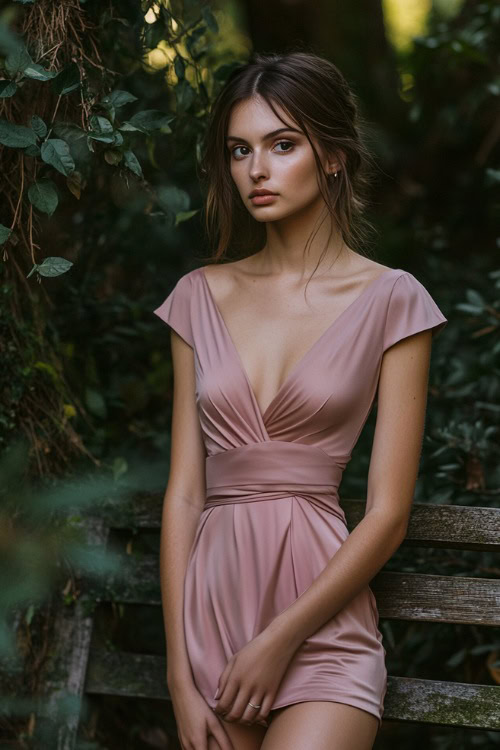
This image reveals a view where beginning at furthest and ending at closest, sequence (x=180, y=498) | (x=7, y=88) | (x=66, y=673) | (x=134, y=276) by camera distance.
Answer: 1. (x=134, y=276)
2. (x=66, y=673)
3. (x=180, y=498)
4. (x=7, y=88)

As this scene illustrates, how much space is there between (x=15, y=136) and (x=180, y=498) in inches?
36.5

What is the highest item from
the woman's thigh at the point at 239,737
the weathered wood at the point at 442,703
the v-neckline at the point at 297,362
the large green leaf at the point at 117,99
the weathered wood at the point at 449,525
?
the large green leaf at the point at 117,99

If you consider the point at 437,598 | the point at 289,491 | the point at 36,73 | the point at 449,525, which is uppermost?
the point at 36,73

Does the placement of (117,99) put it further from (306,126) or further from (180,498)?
(180,498)

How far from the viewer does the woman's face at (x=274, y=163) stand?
225 cm

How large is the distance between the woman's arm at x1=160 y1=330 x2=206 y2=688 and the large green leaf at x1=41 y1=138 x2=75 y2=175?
1.88 feet

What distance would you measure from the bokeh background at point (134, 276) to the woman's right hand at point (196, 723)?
1.26 ft

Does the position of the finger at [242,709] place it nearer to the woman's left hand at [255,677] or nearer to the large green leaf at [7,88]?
the woman's left hand at [255,677]

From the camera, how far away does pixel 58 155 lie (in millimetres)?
2059

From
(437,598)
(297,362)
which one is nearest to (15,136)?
(297,362)

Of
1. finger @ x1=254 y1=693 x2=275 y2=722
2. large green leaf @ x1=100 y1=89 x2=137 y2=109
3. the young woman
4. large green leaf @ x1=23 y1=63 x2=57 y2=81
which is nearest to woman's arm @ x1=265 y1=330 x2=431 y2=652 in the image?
the young woman

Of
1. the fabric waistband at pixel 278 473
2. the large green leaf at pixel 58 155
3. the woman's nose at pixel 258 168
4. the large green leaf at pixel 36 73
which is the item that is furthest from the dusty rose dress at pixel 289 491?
the large green leaf at pixel 36 73

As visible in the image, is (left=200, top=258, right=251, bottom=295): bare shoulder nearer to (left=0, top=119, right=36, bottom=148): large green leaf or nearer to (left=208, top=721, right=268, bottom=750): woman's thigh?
(left=0, top=119, right=36, bottom=148): large green leaf

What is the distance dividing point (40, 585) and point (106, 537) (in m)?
0.76
